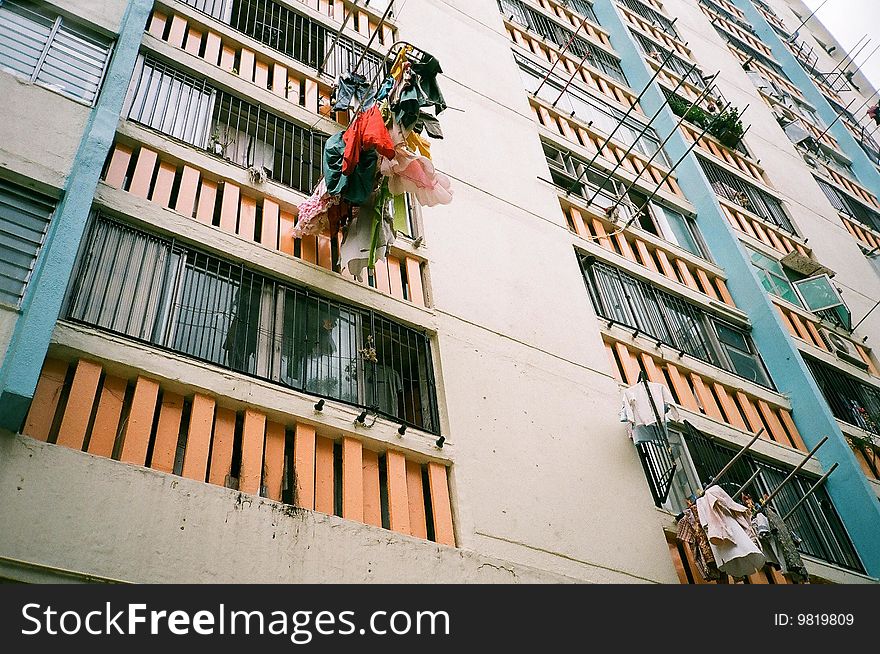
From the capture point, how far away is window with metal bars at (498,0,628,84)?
16938 millimetres

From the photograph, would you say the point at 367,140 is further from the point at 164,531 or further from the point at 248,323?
the point at 164,531

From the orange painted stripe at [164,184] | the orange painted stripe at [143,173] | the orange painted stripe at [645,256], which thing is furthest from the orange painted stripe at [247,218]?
the orange painted stripe at [645,256]

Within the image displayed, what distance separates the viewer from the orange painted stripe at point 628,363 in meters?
9.61

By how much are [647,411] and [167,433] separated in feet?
17.1

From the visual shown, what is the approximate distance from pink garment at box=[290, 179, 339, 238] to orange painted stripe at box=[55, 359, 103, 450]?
2.72 meters

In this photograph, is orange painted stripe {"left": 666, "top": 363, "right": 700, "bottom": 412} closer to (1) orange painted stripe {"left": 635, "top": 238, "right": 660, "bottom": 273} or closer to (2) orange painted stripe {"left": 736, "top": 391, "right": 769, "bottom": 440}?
(2) orange painted stripe {"left": 736, "top": 391, "right": 769, "bottom": 440}

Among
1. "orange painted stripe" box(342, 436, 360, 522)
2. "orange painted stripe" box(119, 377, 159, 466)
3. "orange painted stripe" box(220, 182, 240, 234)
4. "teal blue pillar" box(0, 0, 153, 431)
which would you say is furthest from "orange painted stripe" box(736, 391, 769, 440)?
"teal blue pillar" box(0, 0, 153, 431)

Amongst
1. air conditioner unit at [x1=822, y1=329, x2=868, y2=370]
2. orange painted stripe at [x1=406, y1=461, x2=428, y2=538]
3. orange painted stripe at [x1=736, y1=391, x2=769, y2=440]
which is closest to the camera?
orange painted stripe at [x1=406, y1=461, x2=428, y2=538]

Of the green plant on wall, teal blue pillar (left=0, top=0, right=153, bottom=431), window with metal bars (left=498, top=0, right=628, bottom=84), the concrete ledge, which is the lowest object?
the concrete ledge

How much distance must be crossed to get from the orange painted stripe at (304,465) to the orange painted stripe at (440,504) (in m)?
1.16

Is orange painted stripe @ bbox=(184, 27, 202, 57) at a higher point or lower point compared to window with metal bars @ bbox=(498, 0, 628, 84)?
lower

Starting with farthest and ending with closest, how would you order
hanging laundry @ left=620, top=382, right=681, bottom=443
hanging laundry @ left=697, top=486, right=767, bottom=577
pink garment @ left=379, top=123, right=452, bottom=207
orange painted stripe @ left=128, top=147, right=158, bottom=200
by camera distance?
hanging laundry @ left=620, top=382, right=681, bottom=443 → hanging laundry @ left=697, top=486, right=767, bottom=577 → pink garment @ left=379, top=123, right=452, bottom=207 → orange painted stripe @ left=128, top=147, right=158, bottom=200

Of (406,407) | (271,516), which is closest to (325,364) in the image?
(406,407)

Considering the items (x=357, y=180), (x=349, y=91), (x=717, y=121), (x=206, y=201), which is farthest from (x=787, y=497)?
(x=717, y=121)
